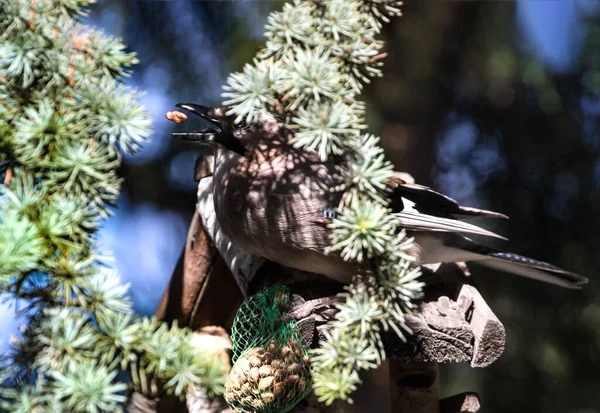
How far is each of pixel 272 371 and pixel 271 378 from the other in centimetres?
1

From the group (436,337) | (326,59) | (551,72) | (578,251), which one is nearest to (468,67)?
(551,72)

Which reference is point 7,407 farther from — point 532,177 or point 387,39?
point 532,177

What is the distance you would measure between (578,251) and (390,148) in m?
0.63

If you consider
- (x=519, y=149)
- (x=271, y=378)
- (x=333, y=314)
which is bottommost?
(x=271, y=378)

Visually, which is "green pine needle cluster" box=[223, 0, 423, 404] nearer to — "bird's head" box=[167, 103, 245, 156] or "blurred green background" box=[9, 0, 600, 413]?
"bird's head" box=[167, 103, 245, 156]

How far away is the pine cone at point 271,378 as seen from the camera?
1.12m

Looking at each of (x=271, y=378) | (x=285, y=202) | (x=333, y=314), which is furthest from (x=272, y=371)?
(x=285, y=202)

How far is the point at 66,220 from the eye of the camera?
0.76 meters

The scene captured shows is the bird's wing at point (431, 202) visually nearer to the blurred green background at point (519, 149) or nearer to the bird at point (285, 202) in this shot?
the bird at point (285, 202)

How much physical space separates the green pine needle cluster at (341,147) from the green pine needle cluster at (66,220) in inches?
5.8

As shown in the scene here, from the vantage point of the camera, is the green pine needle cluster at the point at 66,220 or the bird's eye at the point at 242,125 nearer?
the green pine needle cluster at the point at 66,220

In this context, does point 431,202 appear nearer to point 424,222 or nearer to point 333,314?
point 424,222

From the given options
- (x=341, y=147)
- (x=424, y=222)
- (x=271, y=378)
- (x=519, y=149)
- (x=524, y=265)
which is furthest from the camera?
(x=519, y=149)

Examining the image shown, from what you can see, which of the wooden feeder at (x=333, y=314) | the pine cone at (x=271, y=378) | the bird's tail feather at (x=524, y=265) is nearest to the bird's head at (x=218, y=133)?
the wooden feeder at (x=333, y=314)
